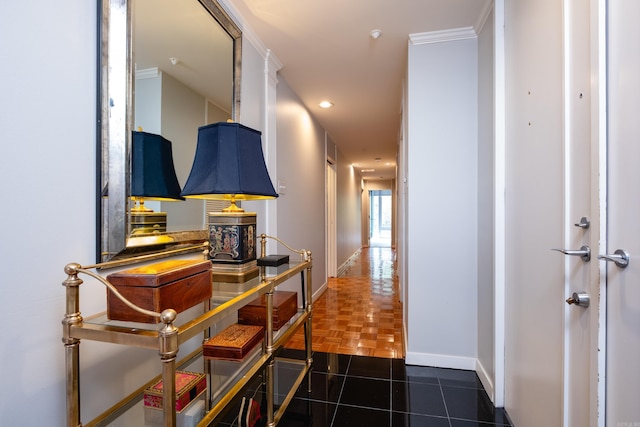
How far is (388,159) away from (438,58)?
484 centimetres

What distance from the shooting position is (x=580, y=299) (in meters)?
0.94

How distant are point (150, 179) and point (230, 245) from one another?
0.44m

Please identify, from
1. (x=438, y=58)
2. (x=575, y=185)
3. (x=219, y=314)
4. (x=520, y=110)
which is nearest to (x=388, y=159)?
(x=438, y=58)

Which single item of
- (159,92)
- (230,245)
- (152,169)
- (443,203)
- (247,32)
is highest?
(247,32)

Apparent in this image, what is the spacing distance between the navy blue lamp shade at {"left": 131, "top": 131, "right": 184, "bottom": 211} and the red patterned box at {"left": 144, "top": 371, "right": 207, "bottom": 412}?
2.32ft

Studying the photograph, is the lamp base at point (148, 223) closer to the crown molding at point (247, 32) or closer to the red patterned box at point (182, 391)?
the red patterned box at point (182, 391)

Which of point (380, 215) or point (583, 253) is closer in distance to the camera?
point (583, 253)

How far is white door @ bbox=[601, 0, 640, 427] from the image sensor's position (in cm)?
75

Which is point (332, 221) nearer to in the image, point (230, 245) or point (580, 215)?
point (230, 245)

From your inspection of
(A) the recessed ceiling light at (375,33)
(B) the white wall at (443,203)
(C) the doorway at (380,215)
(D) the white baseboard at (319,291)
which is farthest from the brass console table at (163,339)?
(C) the doorway at (380,215)

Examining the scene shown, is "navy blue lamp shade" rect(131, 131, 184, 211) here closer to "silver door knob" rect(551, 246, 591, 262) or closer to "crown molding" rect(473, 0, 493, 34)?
"silver door knob" rect(551, 246, 591, 262)

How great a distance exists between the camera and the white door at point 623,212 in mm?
750

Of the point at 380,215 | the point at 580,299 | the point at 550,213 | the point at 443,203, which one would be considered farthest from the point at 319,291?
the point at 380,215

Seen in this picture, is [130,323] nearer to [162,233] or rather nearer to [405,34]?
[162,233]
